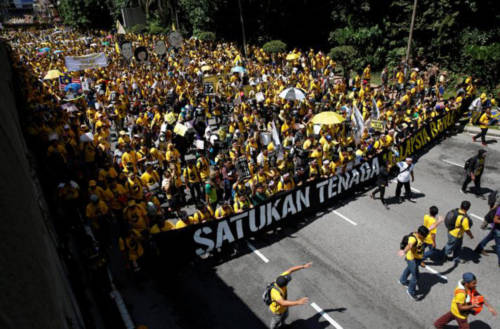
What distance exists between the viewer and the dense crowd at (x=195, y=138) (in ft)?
33.2

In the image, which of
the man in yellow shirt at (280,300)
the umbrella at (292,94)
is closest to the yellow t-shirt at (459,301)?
the man in yellow shirt at (280,300)

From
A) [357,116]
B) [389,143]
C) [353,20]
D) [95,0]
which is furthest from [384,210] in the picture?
[95,0]

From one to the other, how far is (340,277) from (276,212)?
102 inches

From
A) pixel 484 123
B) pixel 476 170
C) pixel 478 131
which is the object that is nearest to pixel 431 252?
pixel 476 170

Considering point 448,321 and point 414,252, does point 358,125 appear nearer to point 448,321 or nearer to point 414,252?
point 414,252

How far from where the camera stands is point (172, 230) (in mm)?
8680

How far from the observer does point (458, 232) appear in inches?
340

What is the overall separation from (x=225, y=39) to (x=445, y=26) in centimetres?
2244

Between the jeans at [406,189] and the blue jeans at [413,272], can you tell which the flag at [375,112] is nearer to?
the jeans at [406,189]

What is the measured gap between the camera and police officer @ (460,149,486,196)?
1157 centimetres

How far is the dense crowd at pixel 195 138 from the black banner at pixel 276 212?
1.18 ft

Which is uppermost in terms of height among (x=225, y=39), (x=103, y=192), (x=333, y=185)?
(x=225, y=39)

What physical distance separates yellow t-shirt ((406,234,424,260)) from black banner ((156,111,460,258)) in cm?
371

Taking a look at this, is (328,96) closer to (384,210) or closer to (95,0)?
(384,210)
